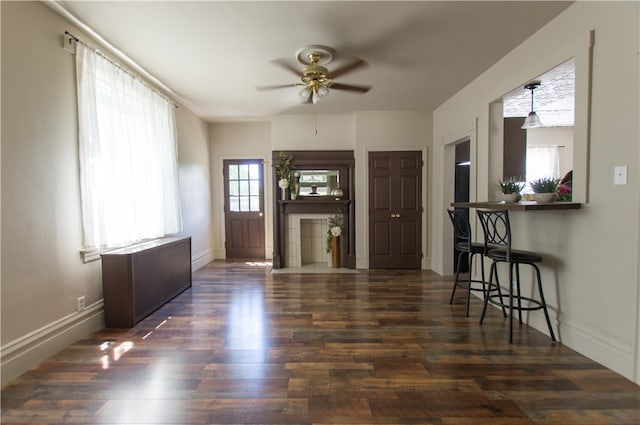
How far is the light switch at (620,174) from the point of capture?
196 centimetres

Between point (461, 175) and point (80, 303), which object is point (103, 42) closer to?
point (80, 303)

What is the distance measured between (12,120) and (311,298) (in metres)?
3.22

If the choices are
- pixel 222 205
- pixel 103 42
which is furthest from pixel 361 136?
pixel 103 42

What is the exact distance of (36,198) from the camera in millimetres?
2227

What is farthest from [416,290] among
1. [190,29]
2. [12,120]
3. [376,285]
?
[12,120]

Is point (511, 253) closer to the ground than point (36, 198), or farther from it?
closer to the ground

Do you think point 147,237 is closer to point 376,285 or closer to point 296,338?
point 296,338

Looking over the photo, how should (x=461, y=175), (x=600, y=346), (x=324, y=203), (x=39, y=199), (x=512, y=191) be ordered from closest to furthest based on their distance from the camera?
(x=600, y=346) → (x=39, y=199) → (x=512, y=191) → (x=461, y=175) → (x=324, y=203)

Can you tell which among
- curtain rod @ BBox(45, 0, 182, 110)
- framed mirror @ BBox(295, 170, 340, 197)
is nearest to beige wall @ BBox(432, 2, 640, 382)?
framed mirror @ BBox(295, 170, 340, 197)

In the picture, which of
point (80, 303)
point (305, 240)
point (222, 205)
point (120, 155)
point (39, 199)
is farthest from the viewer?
point (222, 205)

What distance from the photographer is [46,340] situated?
2.28 meters

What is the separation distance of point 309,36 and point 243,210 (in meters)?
4.20

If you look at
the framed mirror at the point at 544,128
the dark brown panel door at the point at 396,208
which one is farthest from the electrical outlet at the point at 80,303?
the framed mirror at the point at 544,128

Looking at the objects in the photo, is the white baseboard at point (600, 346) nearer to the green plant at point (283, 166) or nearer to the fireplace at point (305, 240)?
the fireplace at point (305, 240)
